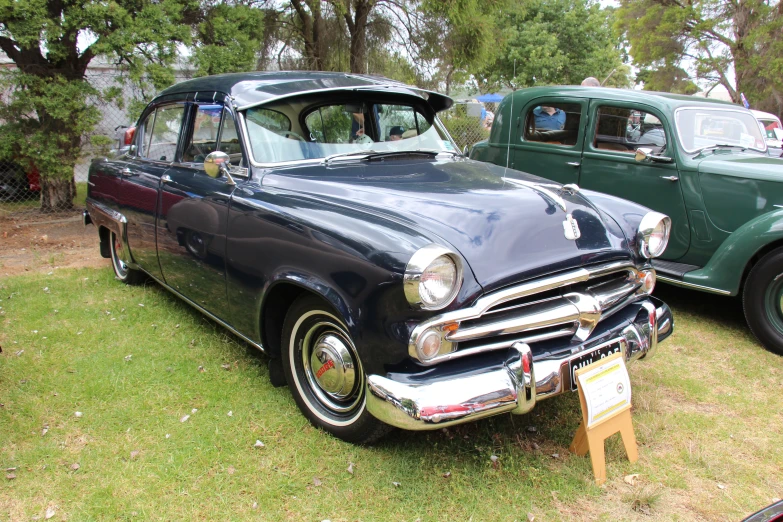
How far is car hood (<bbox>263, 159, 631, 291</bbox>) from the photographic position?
251 centimetres

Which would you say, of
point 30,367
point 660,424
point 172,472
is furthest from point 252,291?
point 660,424

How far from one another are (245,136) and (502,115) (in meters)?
3.44

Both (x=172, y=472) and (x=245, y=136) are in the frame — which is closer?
(x=172, y=472)

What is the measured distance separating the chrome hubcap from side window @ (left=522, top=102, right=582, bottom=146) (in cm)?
359

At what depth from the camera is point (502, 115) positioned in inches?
237

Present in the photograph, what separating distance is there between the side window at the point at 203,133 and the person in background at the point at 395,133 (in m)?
1.08

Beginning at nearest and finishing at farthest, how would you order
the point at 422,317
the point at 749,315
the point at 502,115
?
the point at 422,317 → the point at 749,315 → the point at 502,115

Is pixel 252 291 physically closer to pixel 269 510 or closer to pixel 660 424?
pixel 269 510

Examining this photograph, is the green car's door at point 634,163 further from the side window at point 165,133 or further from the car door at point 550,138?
the side window at point 165,133

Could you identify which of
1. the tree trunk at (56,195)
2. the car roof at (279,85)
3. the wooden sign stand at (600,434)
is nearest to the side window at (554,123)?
the car roof at (279,85)

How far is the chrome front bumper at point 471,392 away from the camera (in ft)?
7.20

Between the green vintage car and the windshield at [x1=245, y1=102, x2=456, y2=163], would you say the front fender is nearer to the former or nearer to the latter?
the green vintage car

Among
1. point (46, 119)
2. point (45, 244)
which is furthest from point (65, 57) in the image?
point (45, 244)

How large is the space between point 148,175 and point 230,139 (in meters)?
1.07
